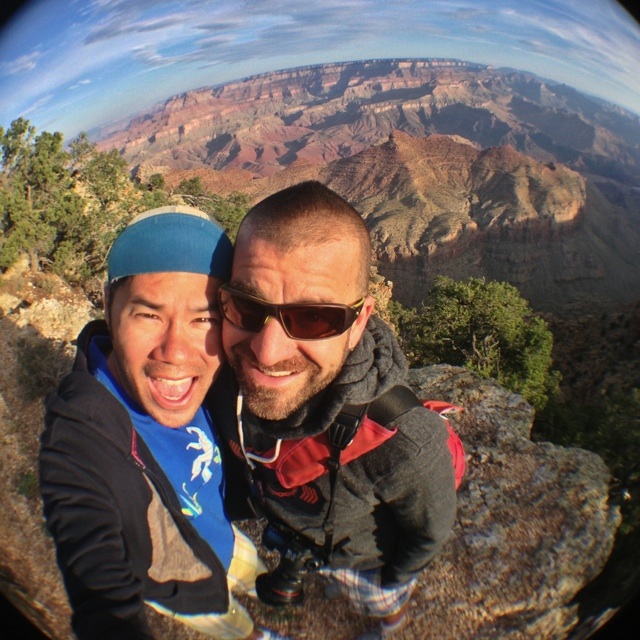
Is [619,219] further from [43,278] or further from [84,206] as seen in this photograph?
[43,278]

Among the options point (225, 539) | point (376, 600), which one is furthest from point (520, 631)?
point (225, 539)

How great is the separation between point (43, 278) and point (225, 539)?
51.2 inches

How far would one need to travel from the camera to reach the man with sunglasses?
1409 millimetres

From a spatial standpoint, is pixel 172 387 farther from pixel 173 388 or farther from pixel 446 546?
pixel 446 546

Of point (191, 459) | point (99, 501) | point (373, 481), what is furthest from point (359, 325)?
point (99, 501)

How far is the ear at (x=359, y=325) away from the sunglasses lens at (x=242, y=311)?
1.11ft

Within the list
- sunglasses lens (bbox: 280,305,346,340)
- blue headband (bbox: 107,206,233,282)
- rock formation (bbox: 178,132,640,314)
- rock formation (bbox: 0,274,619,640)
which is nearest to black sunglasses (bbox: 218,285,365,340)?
sunglasses lens (bbox: 280,305,346,340)

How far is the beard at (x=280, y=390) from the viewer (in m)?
1.47

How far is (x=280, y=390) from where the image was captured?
1.49 m

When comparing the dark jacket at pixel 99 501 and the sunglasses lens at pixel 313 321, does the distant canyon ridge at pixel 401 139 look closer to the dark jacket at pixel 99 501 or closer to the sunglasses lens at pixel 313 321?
the sunglasses lens at pixel 313 321

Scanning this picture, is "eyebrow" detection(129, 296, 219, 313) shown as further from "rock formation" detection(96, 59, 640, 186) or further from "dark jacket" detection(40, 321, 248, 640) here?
"rock formation" detection(96, 59, 640, 186)

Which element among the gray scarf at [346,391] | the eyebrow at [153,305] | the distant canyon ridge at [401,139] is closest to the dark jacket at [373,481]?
the gray scarf at [346,391]

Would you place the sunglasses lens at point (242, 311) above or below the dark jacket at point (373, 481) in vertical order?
above

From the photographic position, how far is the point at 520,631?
60.3 inches
